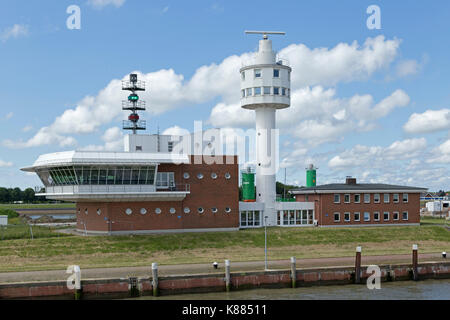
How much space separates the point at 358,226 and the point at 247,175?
1276 cm

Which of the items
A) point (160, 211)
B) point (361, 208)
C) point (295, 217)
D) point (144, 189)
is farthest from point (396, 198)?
point (144, 189)

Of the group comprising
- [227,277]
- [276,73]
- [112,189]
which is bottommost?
[227,277]

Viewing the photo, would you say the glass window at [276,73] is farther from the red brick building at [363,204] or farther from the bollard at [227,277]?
the bollard at [227,277]

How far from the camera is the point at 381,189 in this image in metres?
56.8

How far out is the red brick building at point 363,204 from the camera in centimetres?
5569

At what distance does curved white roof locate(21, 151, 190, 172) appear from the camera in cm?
4341

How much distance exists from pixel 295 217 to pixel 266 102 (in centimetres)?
1204

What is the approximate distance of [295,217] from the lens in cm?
5656

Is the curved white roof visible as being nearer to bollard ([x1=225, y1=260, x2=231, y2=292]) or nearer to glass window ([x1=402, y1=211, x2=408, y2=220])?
bollard ([x1=225, y1=260, x2=231, y2=292])

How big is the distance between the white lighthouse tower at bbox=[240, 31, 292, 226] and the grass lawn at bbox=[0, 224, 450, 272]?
474 centimetres

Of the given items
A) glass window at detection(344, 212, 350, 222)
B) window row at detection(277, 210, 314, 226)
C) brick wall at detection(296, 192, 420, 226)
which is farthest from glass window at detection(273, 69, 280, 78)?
glass window at detection(344, 212, 350, 222)

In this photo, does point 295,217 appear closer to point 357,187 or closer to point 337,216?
point 337,216
